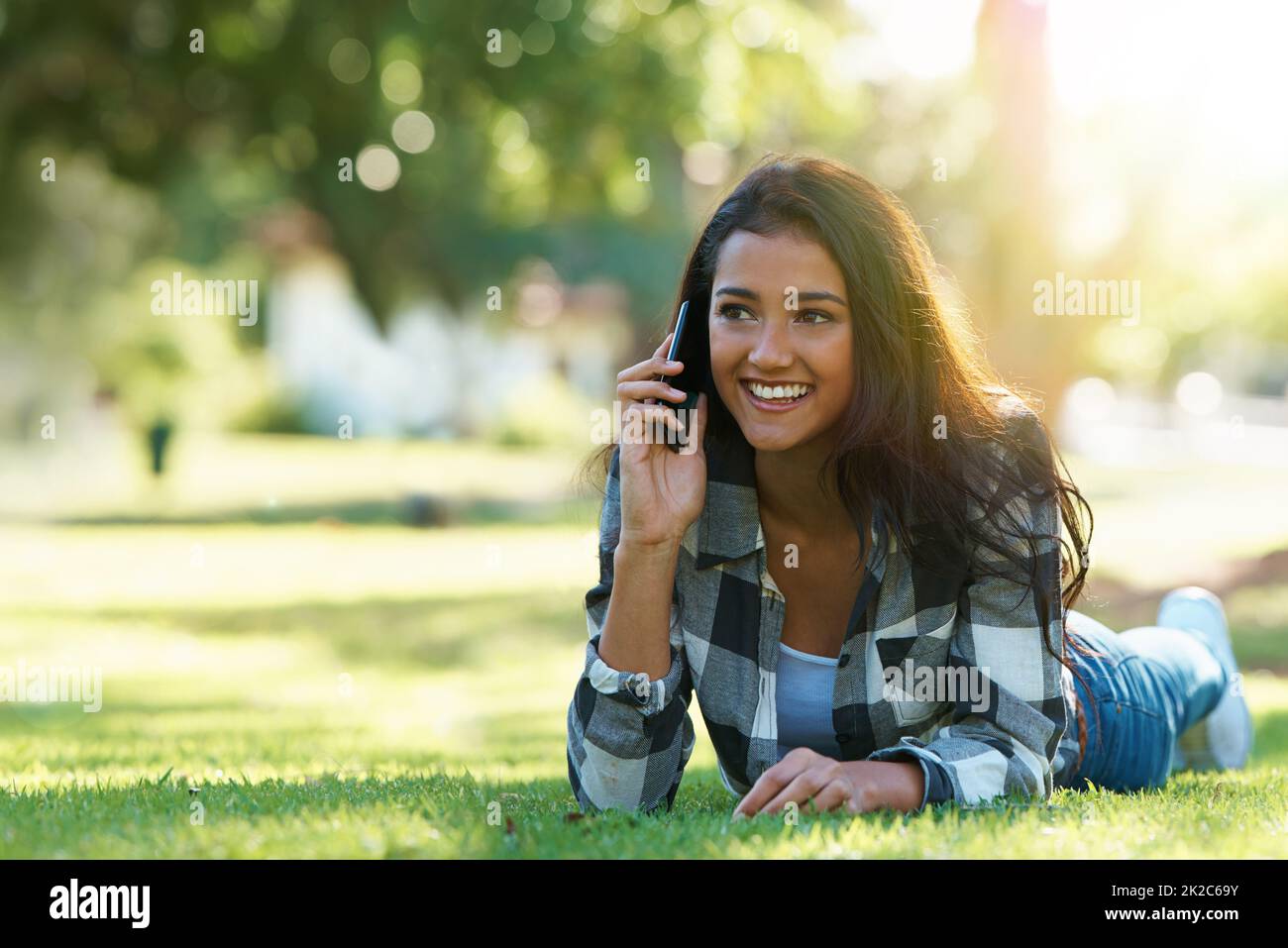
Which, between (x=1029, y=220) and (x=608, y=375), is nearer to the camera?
(x=1029, y=220)

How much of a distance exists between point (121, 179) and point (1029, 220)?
1161 centimetres

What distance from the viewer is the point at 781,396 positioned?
3.87 metres

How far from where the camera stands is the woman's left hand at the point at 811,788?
3.38 meters

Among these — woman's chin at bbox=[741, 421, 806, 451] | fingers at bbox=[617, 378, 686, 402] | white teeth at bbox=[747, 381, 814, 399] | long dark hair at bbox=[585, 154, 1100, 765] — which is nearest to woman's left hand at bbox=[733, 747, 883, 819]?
long dark hair at bbox=[585, 154, 1100, 765]

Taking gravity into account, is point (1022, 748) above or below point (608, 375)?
below

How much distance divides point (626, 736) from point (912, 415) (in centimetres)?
117

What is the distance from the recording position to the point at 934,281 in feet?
13.1

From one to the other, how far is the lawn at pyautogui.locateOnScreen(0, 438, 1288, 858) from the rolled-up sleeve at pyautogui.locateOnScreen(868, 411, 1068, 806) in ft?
0.60

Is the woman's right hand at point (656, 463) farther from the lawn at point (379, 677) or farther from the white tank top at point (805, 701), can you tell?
the lawn at point (379, 677)

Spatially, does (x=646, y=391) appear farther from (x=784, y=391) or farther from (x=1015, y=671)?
(x=1015, y=671)

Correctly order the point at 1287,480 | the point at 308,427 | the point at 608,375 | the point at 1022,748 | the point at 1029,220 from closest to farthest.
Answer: the point at 1022,748, the point at 1029,220, the point at 1287,480, the point at 308,427, the point at 608,375

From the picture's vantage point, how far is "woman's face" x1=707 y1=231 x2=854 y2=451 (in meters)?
3.82
